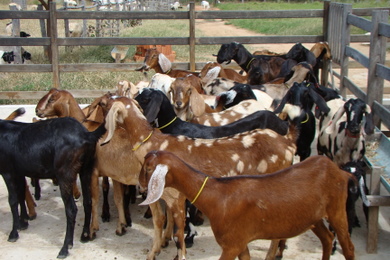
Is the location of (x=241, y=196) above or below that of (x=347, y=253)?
above

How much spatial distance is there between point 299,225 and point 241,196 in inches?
22.4

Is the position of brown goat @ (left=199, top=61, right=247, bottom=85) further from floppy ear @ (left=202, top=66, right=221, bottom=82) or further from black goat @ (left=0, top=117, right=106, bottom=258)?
black goat @ (left=0, top=117, right=106, bottom=258)

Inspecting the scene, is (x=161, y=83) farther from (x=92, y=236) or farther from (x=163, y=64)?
(x=92, y=236)

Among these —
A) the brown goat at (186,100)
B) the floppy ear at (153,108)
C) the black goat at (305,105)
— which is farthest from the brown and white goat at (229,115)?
the floppy ear at (153,108)

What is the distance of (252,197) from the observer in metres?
4.56

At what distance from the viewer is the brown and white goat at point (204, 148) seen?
219 inches

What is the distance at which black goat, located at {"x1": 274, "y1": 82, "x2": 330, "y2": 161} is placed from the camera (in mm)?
7047

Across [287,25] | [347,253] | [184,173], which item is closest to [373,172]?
[347,253]

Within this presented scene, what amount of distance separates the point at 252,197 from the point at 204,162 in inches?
42.0

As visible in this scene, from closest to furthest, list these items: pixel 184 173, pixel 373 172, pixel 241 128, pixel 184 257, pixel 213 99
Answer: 1. pixel 184 173
2. pixel 184 257
3. pixel 373 172
4. pixel 241 128
5. pixel 213 99

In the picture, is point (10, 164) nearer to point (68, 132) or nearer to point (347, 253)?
point (68, 132)

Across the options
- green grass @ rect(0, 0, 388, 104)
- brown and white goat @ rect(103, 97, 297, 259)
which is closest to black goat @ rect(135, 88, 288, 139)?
brown and white goat @ rect(103, 97, 297, 259)

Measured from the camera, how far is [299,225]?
467cm

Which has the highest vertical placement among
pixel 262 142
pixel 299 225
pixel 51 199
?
pixel 262 142
